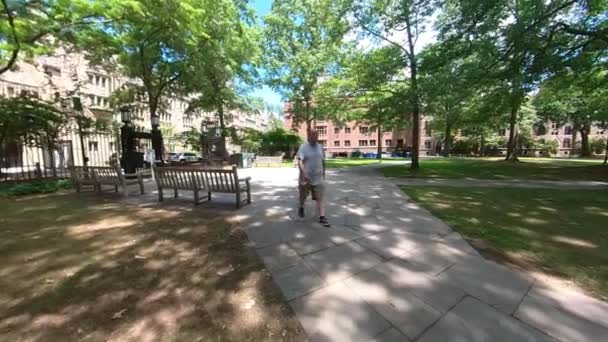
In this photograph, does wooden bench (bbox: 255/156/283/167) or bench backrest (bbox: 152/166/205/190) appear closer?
bench backrest (bbox: 152/166/205/190)

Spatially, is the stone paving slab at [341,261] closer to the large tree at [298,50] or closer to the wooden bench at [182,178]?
the wooden bench at [182,178]

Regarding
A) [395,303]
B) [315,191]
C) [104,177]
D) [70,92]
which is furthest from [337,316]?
[70,92]

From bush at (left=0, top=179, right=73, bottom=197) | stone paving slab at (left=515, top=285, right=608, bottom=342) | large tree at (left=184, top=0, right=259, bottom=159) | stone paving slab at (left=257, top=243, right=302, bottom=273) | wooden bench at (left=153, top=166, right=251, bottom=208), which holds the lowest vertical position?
stone paving slab at (left=515, top=285, right=608, bottom=342)

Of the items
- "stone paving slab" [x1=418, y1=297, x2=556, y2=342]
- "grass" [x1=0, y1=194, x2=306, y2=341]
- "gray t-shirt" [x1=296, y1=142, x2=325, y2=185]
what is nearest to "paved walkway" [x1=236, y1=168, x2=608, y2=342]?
"stone paving slab" [x1=418, y1=297, x2=556, y2=342]

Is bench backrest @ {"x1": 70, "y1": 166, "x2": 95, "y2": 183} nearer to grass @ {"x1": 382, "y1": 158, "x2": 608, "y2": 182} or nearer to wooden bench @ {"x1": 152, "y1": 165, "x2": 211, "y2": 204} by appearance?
wooden bench @ {"x1": 152, "y1": 165, "x2": 211, "y2": 204}

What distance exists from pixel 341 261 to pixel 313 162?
206 cm

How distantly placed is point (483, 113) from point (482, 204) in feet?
35.2

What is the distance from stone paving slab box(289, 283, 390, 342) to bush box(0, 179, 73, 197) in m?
11.0

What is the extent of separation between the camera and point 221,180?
20.2 ft

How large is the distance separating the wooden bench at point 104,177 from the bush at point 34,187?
5.09ft

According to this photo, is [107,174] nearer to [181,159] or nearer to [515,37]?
[515,37]

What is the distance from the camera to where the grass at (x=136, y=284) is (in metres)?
2.21

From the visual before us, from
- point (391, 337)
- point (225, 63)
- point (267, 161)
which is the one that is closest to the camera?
point (391, 337)

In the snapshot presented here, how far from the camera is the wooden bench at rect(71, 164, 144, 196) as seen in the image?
25.4 feet
